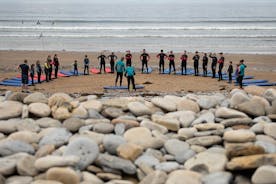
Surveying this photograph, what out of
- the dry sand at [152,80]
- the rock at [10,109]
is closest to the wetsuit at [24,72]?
the dry sand at [152,80]

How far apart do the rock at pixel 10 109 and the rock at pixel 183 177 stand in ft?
15.0

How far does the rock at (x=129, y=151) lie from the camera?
9.66 m

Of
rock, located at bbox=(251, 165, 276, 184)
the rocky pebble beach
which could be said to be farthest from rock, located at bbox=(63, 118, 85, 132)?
rock, located at bbox=(251, 165, 276, 184)

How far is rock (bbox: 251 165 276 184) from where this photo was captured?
840cm

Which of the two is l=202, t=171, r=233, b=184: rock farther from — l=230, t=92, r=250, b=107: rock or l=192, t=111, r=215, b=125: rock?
l=230, t=92, r=250, b=107: rock

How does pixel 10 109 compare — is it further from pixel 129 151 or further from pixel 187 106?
pixel 187 106

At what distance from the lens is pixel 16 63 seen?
112 feet

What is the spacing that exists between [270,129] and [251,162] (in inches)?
77.6

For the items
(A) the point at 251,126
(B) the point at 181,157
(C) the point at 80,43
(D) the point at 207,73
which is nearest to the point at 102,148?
(B) the point at 181,157

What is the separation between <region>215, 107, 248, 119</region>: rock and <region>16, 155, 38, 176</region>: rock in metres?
4.69

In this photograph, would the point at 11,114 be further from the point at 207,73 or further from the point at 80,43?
the point at 80,43

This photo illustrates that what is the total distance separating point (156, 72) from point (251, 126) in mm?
17182

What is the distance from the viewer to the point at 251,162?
349 inches

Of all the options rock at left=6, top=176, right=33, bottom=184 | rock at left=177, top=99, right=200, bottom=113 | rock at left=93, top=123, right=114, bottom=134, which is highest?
rock at left=177, top=99, right=200, bottom=113
